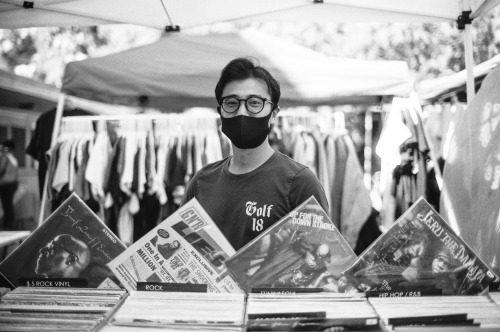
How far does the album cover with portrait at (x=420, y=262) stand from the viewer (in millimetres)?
1511

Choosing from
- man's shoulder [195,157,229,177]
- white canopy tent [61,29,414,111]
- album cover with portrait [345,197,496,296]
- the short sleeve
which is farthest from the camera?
white canopy tent [61,29,414,111]

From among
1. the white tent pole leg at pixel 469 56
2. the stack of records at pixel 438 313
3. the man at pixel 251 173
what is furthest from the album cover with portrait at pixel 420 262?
the white tent pole leg at pixel 469 56

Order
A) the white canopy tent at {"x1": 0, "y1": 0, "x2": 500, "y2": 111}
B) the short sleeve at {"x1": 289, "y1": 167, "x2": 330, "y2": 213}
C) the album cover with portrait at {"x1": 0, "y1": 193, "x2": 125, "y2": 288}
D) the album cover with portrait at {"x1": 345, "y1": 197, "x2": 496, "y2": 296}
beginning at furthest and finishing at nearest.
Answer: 1. the white canopy tent at {"x1": 0, "y1": 0, "x2": 500, "y2": 111}
2. the short sleeve at {"x1": 289, "y1": 167, "x2": 330, "y2": 213}
3. the album cover with portrait at {"x1": 0, "y1": 193, "x2": 125, "y2": 288}
4. the album cover with portrait at {"x1": 345, "y1": 197, "x2": 496, "y2": 296}

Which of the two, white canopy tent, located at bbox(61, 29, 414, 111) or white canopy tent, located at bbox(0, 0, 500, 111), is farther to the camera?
white canopy tent, located at bbox(61, 29, 414, 111)

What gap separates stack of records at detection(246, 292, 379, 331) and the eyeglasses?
38.2 inches

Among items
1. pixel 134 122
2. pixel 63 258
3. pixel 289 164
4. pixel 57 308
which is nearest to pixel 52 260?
pixel 63 258

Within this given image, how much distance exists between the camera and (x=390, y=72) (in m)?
4.57

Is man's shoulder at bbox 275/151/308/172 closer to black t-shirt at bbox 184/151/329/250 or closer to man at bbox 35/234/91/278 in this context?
black t-shirt at bbox 184/151/329/250

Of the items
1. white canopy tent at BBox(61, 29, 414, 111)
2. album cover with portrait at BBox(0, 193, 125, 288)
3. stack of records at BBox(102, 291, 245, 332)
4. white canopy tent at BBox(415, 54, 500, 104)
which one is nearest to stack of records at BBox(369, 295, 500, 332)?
stack of records at BBox(102, 291, 245, 332)

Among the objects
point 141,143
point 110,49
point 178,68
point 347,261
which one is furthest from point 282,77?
point 110,49

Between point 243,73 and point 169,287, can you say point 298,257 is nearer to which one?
point 169,287

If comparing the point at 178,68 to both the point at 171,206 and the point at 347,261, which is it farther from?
the point at 347,261

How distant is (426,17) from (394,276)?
238cm

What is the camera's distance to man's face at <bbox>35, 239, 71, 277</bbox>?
1678mm
